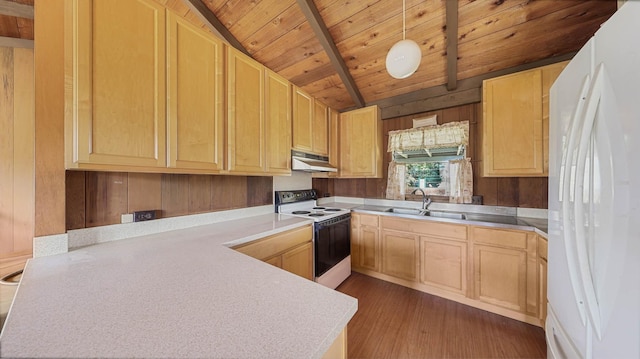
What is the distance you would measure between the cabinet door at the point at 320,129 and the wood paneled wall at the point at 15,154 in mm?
2631

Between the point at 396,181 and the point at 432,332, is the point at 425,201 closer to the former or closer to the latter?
the point at 396,181

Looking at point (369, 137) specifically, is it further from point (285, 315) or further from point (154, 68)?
point (285, 315)

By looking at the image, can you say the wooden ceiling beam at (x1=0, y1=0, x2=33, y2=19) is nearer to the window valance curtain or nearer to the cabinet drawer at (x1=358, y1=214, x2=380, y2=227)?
the cabinet drawer at (x1=358, y1=214, x2=380, y2=227)

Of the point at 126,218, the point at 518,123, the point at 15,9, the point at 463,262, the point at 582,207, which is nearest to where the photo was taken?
the point at 582,207

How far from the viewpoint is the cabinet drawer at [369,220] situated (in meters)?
2.65

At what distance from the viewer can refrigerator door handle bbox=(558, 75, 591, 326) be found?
0.75 m

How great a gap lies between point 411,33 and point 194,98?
7.14ft

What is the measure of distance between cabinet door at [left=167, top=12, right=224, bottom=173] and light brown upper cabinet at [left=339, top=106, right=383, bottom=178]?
1.91 m

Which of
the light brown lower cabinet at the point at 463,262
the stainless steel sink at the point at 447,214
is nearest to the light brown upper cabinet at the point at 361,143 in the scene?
the light brown lower cabinet at the point at 463,262

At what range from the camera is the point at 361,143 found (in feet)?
9.97

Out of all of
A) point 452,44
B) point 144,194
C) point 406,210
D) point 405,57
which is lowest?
point 406,210

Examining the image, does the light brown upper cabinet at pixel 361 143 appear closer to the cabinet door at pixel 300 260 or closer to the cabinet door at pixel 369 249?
the cabinet door at pixel 369 249

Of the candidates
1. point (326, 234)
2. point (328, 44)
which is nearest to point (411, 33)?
point (328, 44)

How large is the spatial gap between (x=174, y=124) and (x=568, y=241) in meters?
2.11
